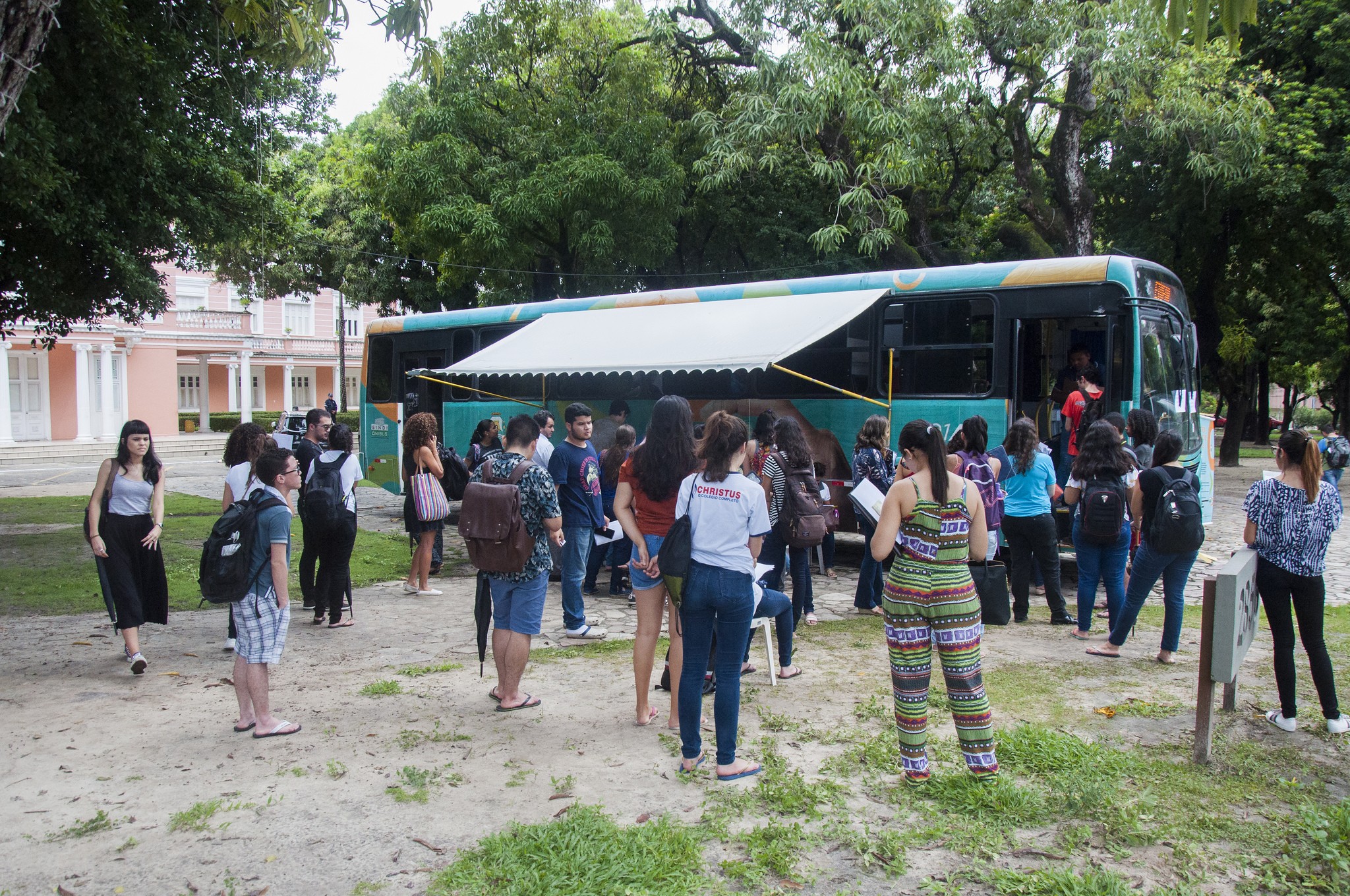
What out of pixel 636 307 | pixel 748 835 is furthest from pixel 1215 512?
pixel 748 835

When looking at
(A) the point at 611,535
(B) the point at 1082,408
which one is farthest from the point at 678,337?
(B) the point at 1082,408

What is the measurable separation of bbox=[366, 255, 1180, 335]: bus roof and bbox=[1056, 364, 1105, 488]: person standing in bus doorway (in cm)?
82

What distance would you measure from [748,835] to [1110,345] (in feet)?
21.4

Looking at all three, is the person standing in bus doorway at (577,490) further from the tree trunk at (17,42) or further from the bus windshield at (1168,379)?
the bus windshield at (1168,379)

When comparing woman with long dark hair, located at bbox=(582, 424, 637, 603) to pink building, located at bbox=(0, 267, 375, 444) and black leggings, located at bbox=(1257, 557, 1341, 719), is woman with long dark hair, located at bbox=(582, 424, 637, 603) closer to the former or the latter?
black leggings, located at bbox=(1257, 557, 1341, 719)

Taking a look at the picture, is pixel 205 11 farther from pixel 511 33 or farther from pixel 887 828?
pixel 511 33

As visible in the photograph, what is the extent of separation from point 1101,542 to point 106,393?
1518 inches

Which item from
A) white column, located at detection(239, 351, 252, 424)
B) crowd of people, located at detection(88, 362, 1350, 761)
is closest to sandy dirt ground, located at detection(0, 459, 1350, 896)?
crowd of people, located at detection(88, 362, 1350, 761)

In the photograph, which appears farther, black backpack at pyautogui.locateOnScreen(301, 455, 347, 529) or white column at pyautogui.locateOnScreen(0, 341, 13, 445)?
white column at pyautogui.locateOnScreen(0, 341, 13, 445)

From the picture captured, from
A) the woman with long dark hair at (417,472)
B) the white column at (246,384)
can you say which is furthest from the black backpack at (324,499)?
the white column at (246,384)

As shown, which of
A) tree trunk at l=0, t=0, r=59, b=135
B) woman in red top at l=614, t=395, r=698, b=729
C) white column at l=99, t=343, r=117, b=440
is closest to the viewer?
tree trunk at l=0, t=0, r=59, b=135

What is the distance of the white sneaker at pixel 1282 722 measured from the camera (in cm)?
490

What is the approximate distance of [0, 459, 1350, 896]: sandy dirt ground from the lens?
3.62m

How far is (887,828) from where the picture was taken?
386 cm
